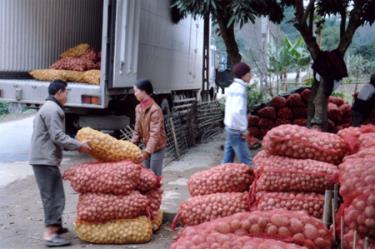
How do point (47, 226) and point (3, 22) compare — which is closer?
point (47, 226)

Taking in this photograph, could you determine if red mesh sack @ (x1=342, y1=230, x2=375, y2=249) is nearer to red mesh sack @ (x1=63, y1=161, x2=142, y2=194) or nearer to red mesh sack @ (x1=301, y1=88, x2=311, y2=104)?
red mesh sack @ (x1=63, y1=161, x2=142, y2=194)

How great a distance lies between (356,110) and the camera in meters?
8.32

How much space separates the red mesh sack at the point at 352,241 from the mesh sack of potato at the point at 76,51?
8.83 m

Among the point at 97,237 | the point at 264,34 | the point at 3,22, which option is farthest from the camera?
the point at 264,34

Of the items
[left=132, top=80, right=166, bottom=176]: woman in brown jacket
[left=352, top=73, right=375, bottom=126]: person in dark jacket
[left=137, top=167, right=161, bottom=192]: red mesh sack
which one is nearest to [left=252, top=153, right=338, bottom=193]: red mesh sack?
[left=137, top=167, right=161, bottom=192]: red mesh sack

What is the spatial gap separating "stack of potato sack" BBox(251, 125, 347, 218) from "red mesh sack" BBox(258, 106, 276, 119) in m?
7.62

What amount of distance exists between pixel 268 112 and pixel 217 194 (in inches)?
301

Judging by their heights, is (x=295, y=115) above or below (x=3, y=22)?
below

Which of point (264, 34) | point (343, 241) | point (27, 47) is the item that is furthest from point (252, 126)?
point (264, 34)

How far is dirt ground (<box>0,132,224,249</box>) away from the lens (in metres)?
5.83

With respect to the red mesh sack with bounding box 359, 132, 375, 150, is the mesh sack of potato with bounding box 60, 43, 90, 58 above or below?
above

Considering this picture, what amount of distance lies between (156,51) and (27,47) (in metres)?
2.63

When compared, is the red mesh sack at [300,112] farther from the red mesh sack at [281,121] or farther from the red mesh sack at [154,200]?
the red mesh sack at [154,200]

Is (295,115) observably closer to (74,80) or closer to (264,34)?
(74,80)
